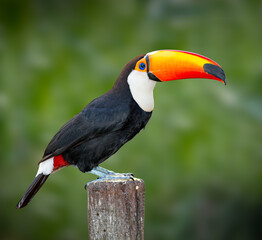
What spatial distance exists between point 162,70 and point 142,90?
0.18 metres

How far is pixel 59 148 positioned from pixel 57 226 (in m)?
2.76

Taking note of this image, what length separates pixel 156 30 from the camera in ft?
18.5

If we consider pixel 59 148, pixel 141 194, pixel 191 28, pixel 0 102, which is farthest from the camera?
pixel 191 28

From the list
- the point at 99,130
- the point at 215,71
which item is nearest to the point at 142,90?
the point at 99,130

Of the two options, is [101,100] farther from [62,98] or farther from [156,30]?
[156,30]

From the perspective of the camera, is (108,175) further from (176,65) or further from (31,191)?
(176,65)

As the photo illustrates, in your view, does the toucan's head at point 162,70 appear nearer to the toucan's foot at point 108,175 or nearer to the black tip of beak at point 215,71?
the black tip of beak at point 215,71

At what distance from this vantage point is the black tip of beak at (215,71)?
2992 mm

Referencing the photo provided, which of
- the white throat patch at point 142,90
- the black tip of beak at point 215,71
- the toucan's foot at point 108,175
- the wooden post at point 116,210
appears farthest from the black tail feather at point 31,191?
the black tip of beak at point 215,71

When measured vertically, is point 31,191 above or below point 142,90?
below

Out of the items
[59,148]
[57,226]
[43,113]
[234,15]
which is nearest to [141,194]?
[59,148]

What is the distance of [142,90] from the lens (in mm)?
3184

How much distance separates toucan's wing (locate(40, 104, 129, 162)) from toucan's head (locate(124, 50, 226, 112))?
145 millimetres

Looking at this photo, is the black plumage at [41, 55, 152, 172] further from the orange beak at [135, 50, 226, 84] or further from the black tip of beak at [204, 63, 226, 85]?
the black tip of beak at [204, 63, 226, 85]
